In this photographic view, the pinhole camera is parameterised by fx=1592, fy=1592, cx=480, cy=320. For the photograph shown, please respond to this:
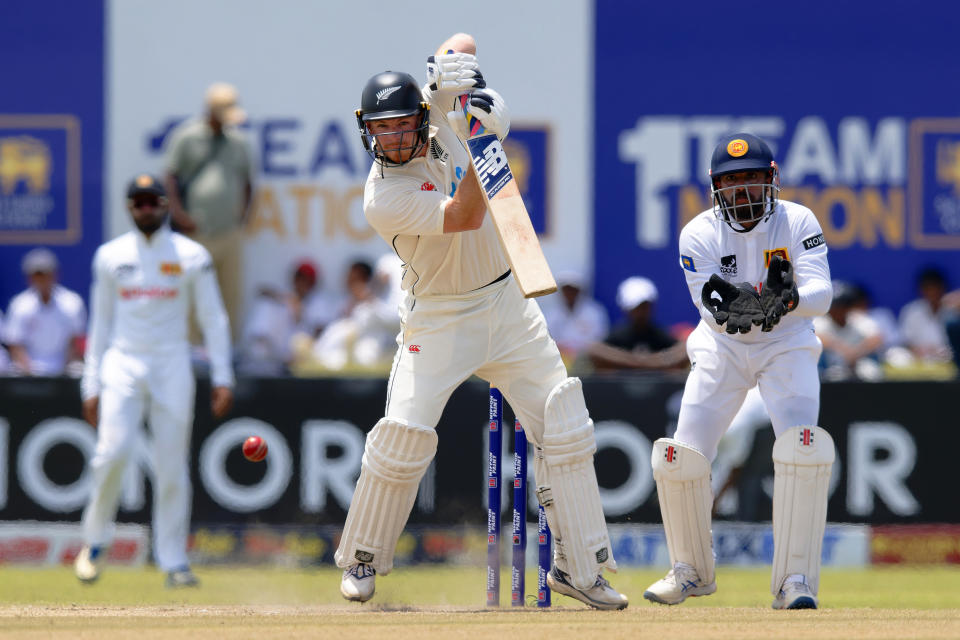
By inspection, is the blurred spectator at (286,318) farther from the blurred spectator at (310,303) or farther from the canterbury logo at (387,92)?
the canterbury logo at (387,92)

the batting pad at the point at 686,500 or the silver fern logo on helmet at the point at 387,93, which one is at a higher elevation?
the silver fern logo on helmet at the point at 387,93

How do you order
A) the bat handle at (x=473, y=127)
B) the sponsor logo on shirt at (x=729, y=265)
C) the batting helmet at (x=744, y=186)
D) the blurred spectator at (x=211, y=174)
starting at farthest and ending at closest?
the blurred spectator at (x=211, y=174)
the sponsor logo on shirt at (x=729, y=265)
the batting helmet at (x=744, y=186)
the bat handle at (x=473, y=127)

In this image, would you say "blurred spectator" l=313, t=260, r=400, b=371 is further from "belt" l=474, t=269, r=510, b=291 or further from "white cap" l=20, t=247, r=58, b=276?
"belt" l=474, t=269, r=510, b=291

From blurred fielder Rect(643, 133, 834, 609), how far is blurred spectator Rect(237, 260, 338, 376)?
5.30 meters

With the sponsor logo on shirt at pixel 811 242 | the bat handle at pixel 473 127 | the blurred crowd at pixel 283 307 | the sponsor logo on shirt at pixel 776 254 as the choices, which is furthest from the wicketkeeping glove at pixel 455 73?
the blurred crowd at pixel 283 307

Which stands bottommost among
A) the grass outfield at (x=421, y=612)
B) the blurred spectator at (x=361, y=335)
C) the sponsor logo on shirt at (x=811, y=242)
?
the grass outfield at (x=421, y=612)

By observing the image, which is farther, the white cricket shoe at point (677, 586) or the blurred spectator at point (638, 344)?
the blurred spectator at point (638, 344)

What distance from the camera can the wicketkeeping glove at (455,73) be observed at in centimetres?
611

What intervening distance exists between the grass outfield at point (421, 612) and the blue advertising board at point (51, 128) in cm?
415

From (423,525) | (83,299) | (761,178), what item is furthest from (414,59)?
(761,178)

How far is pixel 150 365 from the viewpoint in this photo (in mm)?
8711

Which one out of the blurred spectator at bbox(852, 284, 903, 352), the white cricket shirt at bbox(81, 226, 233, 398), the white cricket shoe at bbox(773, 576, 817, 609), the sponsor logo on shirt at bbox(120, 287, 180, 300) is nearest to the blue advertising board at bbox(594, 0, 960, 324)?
the blurred spectator at bbox(852, 284, 903, 352)

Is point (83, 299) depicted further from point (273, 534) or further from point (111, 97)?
point (273, 534)

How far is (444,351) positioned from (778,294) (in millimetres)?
1310
